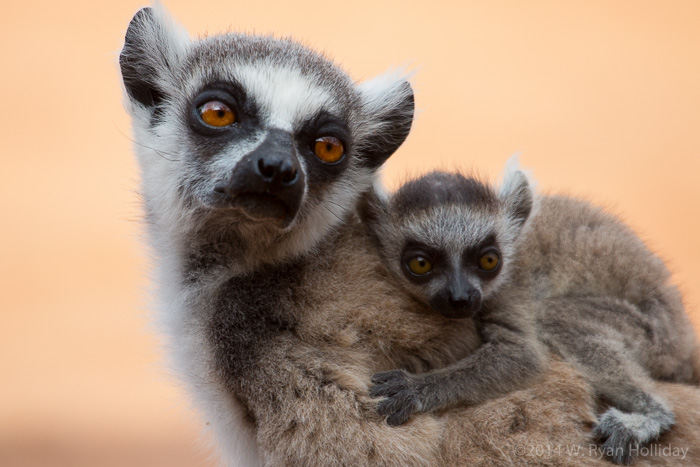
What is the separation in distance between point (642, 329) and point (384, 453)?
3.33 ft

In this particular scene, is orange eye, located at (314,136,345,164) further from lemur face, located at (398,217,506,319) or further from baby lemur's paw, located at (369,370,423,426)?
baby lemur's paw, located at (369,370,423,426)

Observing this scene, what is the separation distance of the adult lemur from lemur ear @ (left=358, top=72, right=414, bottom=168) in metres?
0.09

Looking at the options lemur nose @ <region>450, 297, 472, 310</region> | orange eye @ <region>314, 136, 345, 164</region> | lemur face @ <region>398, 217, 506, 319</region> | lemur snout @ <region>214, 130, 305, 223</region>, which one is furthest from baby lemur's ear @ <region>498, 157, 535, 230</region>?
lemur snout @ <region>214, 130, 305, 223</region>

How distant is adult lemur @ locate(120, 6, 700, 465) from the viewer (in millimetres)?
1949

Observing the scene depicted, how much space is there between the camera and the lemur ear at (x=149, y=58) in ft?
7.49

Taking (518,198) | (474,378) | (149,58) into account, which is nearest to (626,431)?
(474,378)

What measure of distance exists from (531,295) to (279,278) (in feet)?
2.87

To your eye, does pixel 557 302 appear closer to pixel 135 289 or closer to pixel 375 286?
pixel 375 286

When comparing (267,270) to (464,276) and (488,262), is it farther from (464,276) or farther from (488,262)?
(488,262)

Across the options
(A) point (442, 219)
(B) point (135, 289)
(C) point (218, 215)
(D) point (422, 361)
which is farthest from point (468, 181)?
(B) point (135, 289)

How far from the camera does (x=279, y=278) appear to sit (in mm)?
2143

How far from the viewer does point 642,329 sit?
237 cm

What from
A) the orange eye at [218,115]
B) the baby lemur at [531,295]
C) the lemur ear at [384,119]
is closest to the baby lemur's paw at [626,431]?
the baby lemur at [531,295]

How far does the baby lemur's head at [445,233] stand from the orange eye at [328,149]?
0.36m
